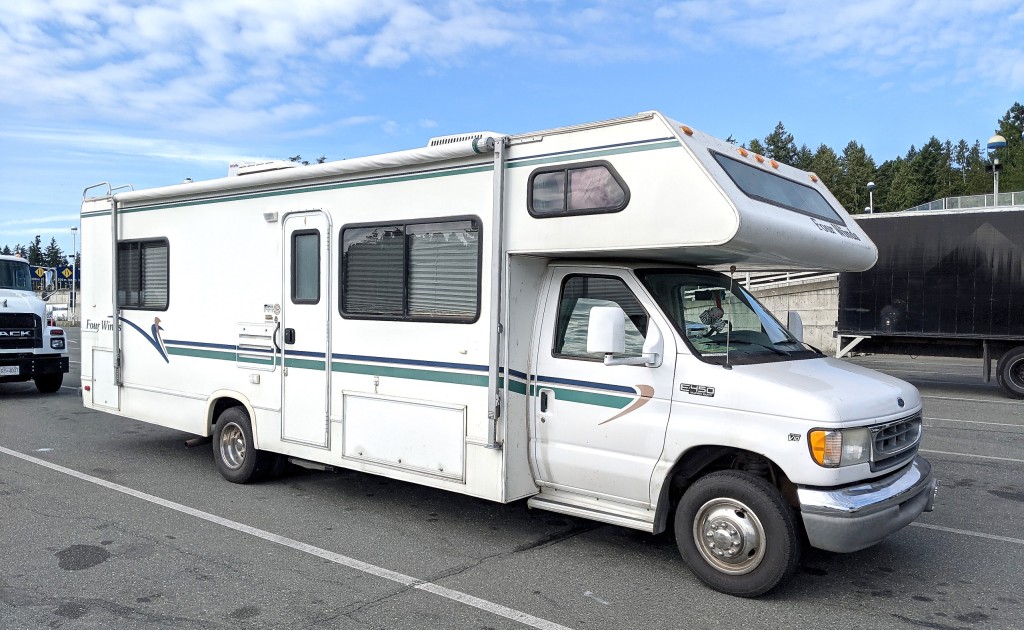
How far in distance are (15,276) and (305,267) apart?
396 inches

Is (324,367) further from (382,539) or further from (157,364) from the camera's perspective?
(157,364)

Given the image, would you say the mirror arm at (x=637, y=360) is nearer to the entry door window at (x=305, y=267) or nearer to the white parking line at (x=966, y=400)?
the entry door window at (x=305, y=267)

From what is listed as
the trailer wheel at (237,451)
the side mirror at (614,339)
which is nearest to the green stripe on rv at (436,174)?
the side mirror at (614,339)

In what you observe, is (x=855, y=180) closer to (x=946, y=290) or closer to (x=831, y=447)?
(x=946, y=290)

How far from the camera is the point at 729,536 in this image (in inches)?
183

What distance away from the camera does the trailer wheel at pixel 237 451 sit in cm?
726

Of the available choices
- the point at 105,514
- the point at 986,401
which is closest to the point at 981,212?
the point at 986,401

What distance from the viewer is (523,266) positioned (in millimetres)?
5559

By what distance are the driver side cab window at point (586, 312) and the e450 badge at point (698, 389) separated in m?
0.39

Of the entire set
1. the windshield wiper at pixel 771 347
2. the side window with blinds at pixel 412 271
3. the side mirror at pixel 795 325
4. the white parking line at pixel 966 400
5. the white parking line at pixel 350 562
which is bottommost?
the white parking line at pixel 350 562

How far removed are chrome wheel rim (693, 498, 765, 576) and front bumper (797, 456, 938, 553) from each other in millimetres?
306

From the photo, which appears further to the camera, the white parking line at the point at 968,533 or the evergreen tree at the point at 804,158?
the evergreen tree at the point at 804,158

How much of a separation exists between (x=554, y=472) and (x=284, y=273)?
313cm

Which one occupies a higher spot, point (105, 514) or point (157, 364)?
point (157, 364)
